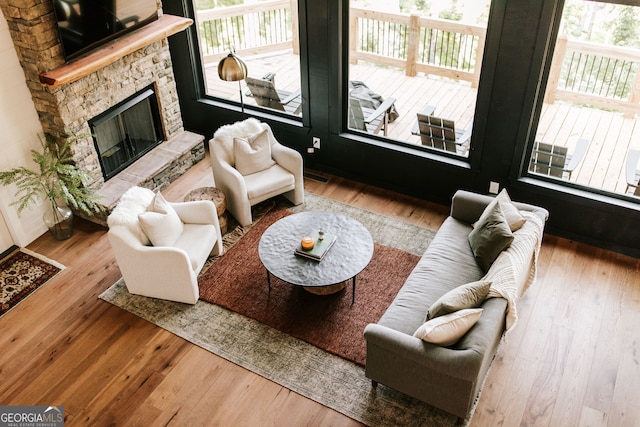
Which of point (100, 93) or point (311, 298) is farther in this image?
point (100, 93)

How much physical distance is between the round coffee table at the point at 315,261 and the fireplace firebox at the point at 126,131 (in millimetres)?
1980

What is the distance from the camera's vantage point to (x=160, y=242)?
4238 mm

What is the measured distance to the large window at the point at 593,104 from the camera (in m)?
4.23

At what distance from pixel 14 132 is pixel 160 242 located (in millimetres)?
1654

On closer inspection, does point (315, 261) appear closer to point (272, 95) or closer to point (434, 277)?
→ point (434, 277)

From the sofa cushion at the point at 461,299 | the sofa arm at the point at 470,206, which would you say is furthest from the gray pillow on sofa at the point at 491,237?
the sofa cushion at the point at 461,299

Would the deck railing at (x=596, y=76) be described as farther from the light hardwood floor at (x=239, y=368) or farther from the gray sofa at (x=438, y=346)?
the light hardwood floor at (x=239, y=368)

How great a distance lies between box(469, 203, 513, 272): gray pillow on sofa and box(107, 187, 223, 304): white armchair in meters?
2.07

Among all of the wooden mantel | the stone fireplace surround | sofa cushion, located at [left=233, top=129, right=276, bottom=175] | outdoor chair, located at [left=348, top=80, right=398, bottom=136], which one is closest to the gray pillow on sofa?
outdoor chair, located at [left=348, top=80, right=398, bottom=136]

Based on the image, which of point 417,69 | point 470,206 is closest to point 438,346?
point 470,206

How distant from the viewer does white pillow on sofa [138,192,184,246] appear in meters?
4.18

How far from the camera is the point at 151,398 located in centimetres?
375

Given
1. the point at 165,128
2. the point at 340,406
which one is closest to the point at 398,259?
the point at 340,406

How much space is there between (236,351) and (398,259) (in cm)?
157
